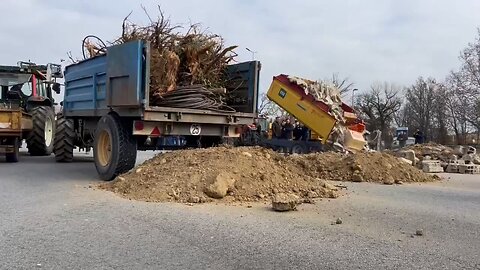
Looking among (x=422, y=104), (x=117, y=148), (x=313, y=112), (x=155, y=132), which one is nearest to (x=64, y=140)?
(x=117, y=148)

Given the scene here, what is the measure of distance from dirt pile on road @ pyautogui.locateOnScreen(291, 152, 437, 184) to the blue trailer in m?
2.10

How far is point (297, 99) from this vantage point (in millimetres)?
18891

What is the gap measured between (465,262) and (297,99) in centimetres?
1426

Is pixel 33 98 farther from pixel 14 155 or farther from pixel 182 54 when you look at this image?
pixel 182 54

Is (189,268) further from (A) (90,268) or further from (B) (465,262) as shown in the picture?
(B) (465,262)

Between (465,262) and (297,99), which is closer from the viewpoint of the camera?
(465,262)

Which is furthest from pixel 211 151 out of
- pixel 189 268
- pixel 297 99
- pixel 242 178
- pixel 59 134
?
pixel 297 99

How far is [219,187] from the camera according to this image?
775 cm

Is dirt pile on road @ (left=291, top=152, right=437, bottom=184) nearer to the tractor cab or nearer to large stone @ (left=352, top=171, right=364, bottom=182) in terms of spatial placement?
large stone @ (left=352, top=171, right=364, bottom=182)

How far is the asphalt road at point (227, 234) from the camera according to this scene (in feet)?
15.7

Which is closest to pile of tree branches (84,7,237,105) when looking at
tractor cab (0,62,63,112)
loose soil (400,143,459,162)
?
tractor cab (0,62,63,112)

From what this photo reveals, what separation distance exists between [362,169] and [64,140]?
8.12 meters

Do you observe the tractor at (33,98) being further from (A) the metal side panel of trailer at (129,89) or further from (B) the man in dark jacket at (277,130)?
(B) the man in dark jacket at (277,130)

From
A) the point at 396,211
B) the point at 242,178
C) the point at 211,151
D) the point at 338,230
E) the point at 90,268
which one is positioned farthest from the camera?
the point at 211,151
